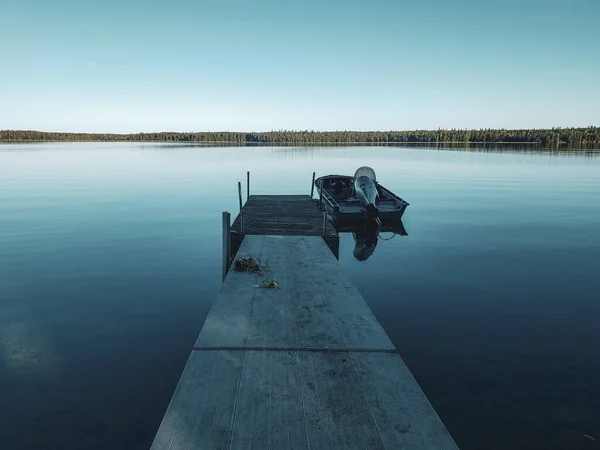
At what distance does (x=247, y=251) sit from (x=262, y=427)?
7.39 m

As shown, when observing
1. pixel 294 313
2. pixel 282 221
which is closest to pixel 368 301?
pixel 294 313

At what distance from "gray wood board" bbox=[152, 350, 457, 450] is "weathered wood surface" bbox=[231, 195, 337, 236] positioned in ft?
26.9

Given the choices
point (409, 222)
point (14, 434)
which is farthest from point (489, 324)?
point (409, 222)

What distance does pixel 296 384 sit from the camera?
4805 millimetres

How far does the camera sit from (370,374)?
16.7 ft

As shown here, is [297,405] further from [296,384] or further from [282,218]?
[282,218]

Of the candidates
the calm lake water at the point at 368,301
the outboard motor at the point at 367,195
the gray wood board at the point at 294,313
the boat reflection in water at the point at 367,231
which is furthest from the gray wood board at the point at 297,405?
the outboard motor at the point at 367,195

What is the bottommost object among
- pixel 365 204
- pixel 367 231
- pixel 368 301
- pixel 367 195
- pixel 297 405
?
pixel 368 301

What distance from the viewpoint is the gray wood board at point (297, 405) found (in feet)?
12.7

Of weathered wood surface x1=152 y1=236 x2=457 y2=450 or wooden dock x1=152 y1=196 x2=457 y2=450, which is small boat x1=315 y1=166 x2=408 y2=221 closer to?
wooden dock x1=152 y1=196 x2=457 y2=450

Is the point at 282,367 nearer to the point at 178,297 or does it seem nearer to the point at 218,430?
the point at 218,430

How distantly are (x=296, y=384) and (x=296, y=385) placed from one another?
2cm

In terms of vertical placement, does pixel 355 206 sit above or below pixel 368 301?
above

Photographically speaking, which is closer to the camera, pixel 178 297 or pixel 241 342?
pixel 241 342
